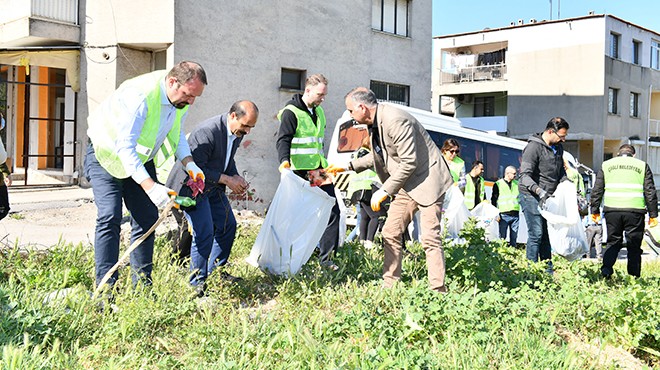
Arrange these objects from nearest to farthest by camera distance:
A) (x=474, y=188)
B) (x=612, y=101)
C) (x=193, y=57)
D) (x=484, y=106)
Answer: (x=474, y=188) < (x=193, y=57) < (x=612, y=101) < (x=484, y=106)

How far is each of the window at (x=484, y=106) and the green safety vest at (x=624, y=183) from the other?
2767 centimetres

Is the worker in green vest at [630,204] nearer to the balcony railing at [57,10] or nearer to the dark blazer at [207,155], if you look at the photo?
the dark blazer at [207,155]

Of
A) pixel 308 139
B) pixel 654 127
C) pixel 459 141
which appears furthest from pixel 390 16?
pixel 654 127

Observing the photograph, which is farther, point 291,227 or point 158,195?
point 291,227

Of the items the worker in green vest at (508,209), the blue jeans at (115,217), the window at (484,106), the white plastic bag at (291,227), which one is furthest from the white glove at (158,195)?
the window at (484,106)

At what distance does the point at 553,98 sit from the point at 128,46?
22.4 metres

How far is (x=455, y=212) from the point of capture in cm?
864

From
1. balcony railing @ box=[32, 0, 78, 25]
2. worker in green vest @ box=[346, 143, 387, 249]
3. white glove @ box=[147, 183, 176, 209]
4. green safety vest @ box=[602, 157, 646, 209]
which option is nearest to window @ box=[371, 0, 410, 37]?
balcony railing @ box=[32, 0, 78, 25]

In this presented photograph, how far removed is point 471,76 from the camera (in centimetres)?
3450

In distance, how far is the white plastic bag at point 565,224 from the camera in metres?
6.80

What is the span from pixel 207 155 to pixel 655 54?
34623mm

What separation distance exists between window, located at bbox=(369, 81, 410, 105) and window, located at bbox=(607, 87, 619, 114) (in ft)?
52.6

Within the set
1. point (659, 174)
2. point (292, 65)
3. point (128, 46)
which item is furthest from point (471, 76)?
point (128, 46)

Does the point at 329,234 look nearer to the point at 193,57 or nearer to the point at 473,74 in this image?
the point at 193,57
